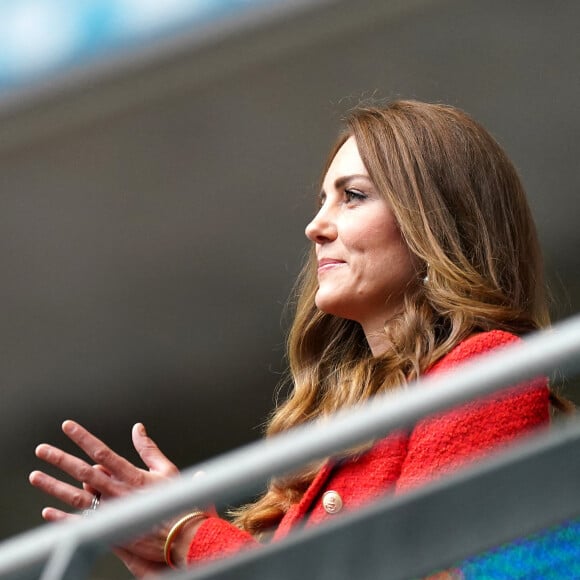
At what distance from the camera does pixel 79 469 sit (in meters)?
1.43

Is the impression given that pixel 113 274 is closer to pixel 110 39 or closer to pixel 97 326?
pixel 97 326

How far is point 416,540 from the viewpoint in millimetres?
854

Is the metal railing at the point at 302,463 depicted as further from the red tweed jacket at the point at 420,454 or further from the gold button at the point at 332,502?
the gold button at the point at 332,502

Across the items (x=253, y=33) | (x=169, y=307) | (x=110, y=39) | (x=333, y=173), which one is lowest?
(x=169, y=307)

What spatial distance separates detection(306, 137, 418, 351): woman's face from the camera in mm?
1752

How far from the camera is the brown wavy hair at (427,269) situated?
65.0 inches

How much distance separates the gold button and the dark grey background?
11.7 feet

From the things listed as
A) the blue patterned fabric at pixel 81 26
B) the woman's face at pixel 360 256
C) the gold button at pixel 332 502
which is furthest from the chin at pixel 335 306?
the blue patterned fabric at pixel 81 26

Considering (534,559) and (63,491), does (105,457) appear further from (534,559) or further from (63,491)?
(534,559)

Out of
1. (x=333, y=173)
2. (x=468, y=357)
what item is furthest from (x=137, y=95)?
(x=468, y=357)

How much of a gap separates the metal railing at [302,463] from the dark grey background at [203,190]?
13.6 feet

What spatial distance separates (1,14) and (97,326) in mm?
1788

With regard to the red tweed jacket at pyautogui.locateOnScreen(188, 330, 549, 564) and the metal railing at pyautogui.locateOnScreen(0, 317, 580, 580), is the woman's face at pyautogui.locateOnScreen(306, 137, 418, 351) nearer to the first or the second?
the red tweed jacket at pyautogui.locateOnScreen(188, 330, 549, 564)

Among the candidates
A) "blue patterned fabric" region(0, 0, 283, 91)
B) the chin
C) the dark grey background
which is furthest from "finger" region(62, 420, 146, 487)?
"blue patterned fabric" region(0, 0, 283, 91)
